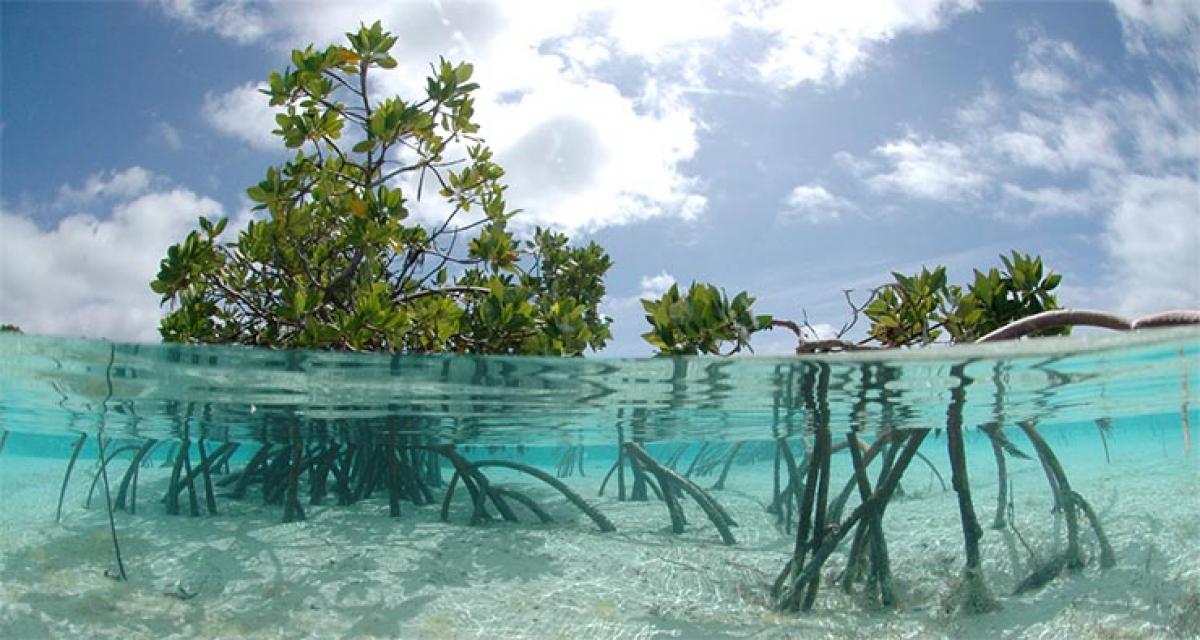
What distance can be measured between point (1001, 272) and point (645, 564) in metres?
3.49

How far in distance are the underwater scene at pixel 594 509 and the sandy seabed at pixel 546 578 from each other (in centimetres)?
3

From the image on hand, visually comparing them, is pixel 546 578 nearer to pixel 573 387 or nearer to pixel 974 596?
pixel 573 387

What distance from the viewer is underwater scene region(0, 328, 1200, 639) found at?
5.12m

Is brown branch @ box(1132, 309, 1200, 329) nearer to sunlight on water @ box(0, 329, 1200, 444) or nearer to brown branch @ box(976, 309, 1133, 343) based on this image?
brown branch @ box(976, 309, 1133, 343)

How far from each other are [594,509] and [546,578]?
4.99ft

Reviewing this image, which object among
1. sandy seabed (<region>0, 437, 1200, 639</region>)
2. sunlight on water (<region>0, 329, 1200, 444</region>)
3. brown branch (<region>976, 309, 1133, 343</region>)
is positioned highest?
brown branch (<region>976, 309, 1133, 343</region>)

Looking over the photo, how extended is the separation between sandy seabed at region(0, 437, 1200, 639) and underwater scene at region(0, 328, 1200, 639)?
1.0 inches

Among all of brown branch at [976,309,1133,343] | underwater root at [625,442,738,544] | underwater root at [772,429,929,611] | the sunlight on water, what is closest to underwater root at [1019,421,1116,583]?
the sunlight on water

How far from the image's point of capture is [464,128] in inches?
233

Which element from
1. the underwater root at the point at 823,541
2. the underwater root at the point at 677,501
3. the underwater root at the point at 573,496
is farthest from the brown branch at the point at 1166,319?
the underwater root at the point at 573,496

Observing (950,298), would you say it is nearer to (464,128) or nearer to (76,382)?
(464,128)

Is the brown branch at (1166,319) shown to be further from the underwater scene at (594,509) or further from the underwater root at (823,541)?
the underwater root at (823,541)

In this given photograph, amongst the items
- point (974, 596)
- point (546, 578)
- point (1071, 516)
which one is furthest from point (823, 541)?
point (1071, 516)

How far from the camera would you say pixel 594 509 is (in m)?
7.07
